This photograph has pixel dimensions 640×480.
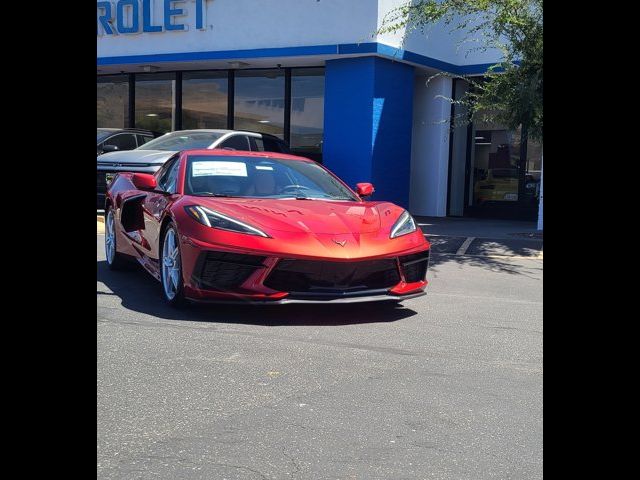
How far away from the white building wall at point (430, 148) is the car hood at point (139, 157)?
701cm

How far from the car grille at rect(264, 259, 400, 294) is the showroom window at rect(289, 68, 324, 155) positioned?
11.6 meters

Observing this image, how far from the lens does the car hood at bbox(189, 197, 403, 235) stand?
5535 millimetres

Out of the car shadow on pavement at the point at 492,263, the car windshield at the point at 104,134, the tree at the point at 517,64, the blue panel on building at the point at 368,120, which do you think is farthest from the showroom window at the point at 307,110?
the car shadow on pavement at the point at 492,263

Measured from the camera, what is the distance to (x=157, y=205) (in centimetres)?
640

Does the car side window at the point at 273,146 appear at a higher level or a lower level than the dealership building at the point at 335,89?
lower

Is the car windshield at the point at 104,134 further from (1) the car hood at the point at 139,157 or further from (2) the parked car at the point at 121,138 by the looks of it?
(1) the car hood at the point at 139,157

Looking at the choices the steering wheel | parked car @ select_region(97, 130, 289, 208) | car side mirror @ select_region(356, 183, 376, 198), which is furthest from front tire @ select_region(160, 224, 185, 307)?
parked car @ select_region(97, 130, 289, 208)

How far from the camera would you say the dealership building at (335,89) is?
1527 cm

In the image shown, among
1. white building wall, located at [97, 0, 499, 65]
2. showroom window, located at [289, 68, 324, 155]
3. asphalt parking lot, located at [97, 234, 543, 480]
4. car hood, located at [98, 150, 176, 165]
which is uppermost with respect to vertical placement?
white building wall, located at [97, 0, 499, 65]

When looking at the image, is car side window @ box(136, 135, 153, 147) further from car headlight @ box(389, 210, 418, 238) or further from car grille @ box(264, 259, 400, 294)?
car grille @ box(264, 259, 400, 294)

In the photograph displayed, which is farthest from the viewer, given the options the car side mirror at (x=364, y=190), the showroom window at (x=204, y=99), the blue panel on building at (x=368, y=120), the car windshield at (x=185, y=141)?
the showroom window at (x=204, y=99)

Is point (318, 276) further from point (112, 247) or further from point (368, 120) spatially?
point (368, 120)
